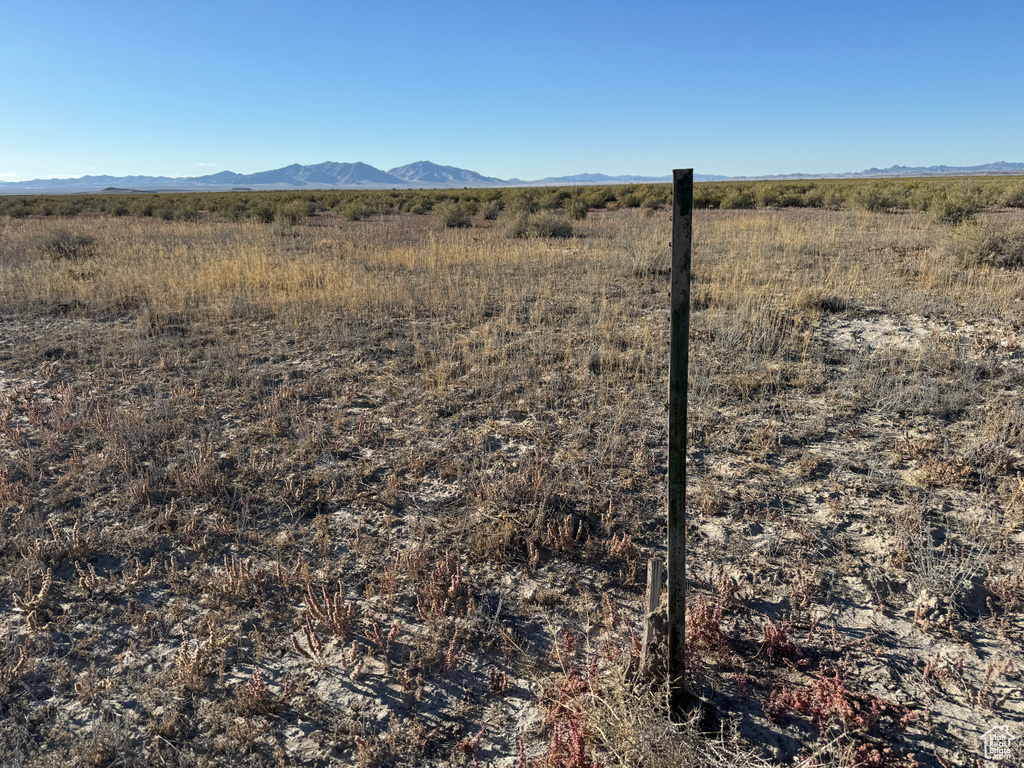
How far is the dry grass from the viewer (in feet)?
7.41

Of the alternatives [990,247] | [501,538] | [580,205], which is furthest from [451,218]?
[501,538]

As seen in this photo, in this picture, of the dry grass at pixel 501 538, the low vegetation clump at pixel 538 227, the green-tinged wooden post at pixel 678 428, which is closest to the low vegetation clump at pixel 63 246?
the dry grass at pixel 501 538

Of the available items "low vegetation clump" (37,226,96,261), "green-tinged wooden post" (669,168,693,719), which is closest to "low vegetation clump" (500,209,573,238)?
"low vegetation clump" (37,226,96,261)

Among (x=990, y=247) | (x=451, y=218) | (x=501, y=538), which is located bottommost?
(x=501, y=538)

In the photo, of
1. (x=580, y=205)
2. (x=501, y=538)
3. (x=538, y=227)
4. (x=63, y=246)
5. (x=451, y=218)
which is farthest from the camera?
(x=580, y=205)

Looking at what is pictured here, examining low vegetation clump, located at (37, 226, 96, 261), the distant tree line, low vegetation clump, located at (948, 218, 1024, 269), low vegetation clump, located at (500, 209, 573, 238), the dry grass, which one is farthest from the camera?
the distant tree line

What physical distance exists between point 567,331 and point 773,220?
13786 mm

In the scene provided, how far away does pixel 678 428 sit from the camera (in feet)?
6.81

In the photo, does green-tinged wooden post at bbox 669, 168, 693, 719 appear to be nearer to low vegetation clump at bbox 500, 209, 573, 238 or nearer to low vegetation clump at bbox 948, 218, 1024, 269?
low vegetation clump at bbox 948, 218, 1024, 269

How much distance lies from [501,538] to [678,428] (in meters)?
1.62

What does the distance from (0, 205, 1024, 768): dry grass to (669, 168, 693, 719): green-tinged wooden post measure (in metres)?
0.18

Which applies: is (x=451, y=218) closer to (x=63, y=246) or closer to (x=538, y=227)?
(x=538, y=227)

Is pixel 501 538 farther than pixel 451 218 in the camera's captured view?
No

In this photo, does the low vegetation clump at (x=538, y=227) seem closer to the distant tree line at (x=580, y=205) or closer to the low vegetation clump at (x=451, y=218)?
the distant tree line at (x=580, y=205)
